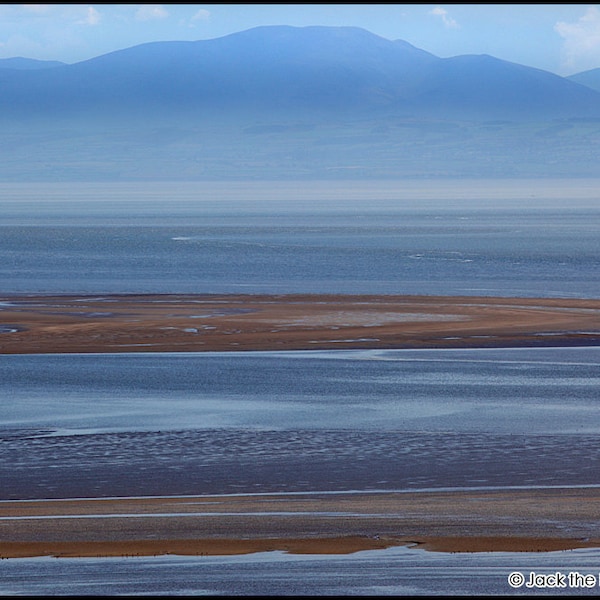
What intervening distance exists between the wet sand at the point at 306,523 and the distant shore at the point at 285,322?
15.2 metres

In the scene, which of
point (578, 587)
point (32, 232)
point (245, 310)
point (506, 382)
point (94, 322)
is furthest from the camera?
point (32, 232)

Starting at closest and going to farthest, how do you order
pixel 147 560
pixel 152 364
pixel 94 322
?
1. pixel 147 560
2. pixel 152 364
3. pixel 94 322

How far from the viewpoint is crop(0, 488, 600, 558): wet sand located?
45.9 ft

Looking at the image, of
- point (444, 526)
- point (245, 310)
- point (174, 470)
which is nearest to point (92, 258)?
point (245, 310)

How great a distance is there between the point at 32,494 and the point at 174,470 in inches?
85.3

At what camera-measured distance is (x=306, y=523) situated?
15.1 metres

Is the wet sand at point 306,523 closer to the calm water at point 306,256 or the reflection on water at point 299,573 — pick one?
the reflection on water at point 299,573

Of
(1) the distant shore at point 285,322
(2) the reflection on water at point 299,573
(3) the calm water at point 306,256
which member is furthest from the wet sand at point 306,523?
(3) the calm water at point 306,256

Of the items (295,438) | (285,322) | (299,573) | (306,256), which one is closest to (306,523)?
(299,573)

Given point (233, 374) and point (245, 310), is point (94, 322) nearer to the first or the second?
point (245, 310)

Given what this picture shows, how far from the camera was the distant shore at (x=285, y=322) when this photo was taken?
3256 centimetres

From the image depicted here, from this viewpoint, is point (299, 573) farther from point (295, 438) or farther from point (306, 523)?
point (295, 438)

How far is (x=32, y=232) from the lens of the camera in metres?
105

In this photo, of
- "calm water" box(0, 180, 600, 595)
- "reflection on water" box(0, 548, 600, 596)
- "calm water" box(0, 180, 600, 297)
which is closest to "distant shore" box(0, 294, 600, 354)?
"calm water" box(0, 180, 600, 595)
